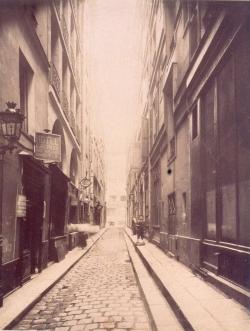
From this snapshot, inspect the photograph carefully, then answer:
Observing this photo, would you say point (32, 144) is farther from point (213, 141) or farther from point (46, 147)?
point (213, 141)

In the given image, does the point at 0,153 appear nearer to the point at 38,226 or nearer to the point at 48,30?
the point at 38,226

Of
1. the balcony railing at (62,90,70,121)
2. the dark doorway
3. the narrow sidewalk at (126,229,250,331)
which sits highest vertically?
the balcony railing at (62,90,70,121)

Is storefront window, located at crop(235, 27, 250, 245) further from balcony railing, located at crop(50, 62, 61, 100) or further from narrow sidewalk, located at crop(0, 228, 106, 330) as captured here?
balcony railing, located at crop(50, 62, 61, 100)

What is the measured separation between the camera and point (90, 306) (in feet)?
23.9

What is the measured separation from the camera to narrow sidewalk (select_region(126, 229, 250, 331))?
5.19 metres

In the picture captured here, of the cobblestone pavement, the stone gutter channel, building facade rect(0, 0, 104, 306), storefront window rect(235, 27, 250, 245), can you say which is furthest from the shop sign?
storefront window rect(235, 27, 250, 245)

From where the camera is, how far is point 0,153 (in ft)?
23.5

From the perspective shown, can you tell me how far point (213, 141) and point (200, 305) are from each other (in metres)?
3.89

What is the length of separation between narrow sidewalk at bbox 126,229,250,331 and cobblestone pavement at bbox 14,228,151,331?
56 centimetres

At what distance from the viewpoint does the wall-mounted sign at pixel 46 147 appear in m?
11.1

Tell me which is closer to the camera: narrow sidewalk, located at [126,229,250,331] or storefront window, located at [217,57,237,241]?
narrow sidewalk, located at [126,229,250,331]

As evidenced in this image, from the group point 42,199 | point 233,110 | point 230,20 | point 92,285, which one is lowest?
point 92,285

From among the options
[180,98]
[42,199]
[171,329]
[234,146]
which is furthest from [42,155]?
[171,329]

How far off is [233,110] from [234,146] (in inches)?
25.2
